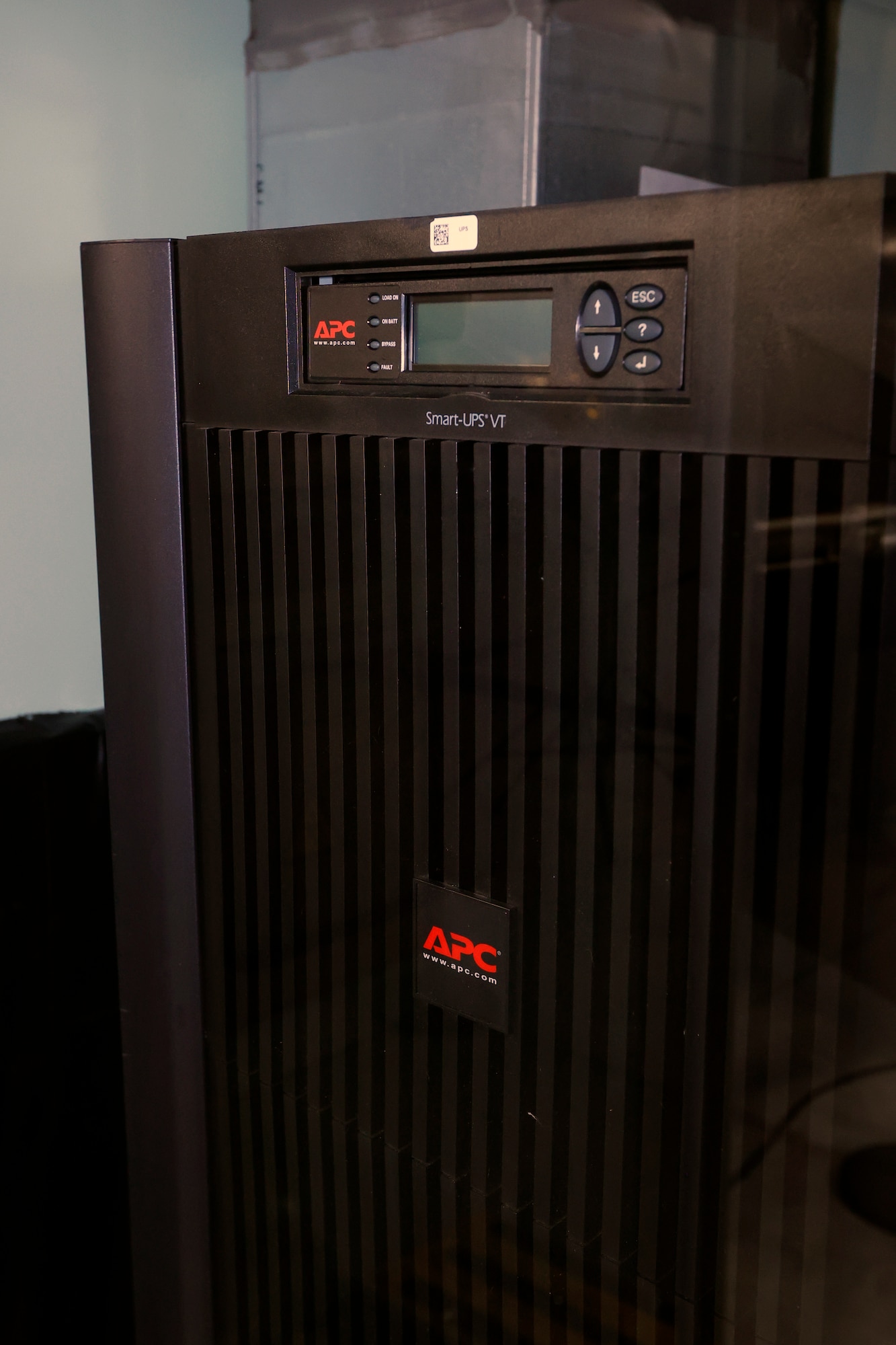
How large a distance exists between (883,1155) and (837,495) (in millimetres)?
203

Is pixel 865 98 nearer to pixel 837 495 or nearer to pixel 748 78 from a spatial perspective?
pixel 748 78

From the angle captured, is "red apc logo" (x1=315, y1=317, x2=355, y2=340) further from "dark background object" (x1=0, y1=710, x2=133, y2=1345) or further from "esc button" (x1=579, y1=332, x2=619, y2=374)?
"dark background object" (x1=0, y1=710, x2=133, y2=1345)

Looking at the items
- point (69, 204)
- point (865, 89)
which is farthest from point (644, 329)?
point (69, 204)

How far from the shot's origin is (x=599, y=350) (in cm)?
39

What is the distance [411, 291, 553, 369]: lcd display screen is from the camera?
16.1 inches

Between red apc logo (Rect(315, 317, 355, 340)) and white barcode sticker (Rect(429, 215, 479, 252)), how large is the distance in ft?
0.15

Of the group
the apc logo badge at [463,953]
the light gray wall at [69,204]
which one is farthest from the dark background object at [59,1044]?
the apc logo badge at [463,953]

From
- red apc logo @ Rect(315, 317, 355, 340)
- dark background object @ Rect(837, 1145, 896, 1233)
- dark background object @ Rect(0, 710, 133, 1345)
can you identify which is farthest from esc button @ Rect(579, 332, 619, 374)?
dark background object @ Rect(0, 710, 133, 1345)

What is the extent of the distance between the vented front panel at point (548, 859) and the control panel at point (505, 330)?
0.03 meters

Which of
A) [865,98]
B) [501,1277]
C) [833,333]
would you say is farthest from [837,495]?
[865,98]

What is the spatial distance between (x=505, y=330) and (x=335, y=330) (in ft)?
0.25

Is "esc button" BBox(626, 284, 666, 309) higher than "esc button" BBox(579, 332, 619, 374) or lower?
higher

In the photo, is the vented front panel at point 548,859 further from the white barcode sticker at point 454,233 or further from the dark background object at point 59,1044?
the dark background object at point 59,1044

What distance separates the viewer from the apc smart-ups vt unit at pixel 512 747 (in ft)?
1.18
